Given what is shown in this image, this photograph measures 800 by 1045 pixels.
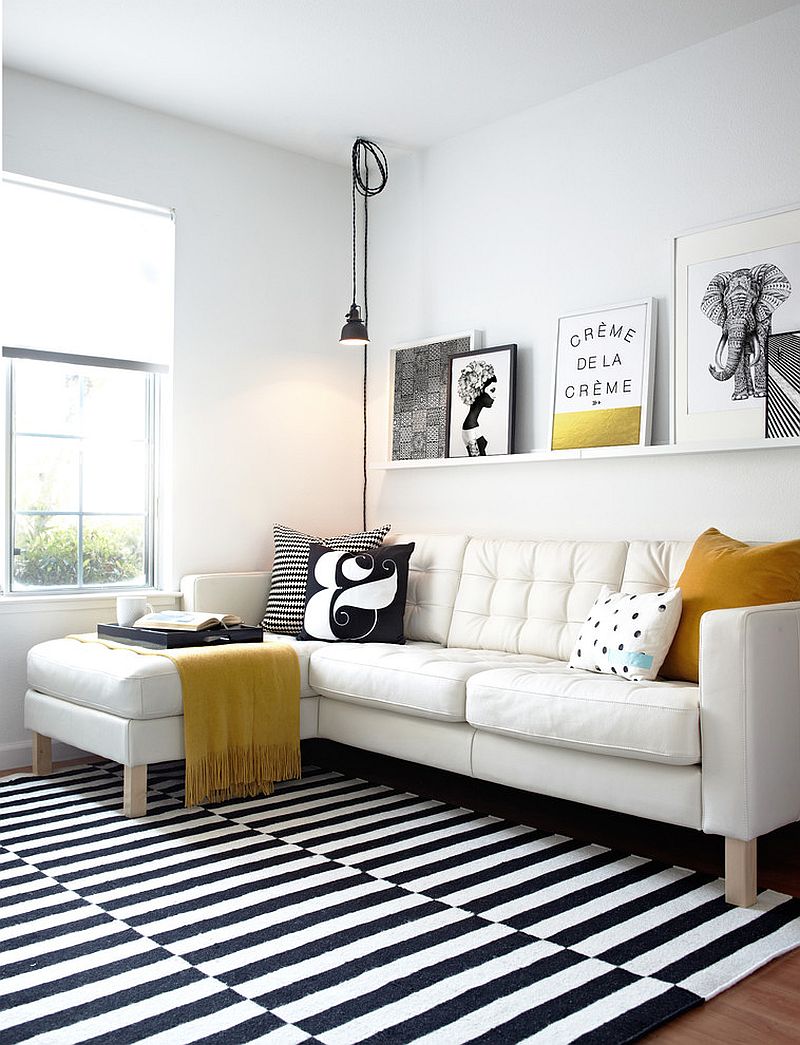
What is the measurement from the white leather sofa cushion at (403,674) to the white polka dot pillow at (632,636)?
227mm

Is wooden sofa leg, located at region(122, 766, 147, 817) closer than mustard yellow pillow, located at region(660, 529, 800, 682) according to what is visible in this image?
No

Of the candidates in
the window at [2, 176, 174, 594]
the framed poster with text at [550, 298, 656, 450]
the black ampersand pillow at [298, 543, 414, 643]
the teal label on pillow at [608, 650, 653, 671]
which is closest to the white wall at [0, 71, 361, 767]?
the window at [2, 176, 174, 594]

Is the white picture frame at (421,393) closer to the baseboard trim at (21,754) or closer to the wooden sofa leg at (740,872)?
the baseboard trim at (21,754)

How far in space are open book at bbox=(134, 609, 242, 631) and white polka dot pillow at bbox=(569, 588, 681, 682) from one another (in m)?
1.32

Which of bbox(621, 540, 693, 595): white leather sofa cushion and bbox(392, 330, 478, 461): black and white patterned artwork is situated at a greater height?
bbox(392, 330, 478, 461): black and white patterned artwork

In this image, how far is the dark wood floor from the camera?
1.89 m

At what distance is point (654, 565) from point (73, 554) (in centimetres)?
235

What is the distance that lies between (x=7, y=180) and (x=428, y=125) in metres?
1.80

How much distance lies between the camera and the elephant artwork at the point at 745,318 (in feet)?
11.2

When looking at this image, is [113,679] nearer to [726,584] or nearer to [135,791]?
[135,791]

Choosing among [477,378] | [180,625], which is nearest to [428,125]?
[477,378]

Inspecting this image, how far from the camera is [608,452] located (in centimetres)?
382

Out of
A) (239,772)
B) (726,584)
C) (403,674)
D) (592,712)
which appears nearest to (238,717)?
(239,772)

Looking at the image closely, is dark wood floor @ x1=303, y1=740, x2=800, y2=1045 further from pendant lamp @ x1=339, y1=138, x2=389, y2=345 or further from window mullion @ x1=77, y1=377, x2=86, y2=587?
pendant lamp @ x1=339, y1=138, x2=389, y2=345
